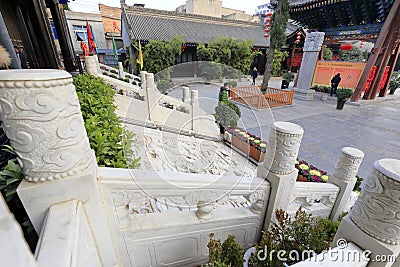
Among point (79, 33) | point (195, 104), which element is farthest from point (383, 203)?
point (79, 33)

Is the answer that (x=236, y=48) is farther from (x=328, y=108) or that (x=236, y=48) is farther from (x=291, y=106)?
(x=328, y=108)

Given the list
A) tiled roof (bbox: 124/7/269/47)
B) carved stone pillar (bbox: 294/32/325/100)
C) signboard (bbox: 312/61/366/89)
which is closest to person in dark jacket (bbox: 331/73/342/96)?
signboard (bbox: 312/61/366/89)

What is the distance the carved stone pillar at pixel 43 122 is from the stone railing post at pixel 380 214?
1.65 m

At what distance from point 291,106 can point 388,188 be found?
28.2 feet

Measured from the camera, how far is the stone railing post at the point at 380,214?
3.40ft

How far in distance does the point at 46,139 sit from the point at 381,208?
1.79m

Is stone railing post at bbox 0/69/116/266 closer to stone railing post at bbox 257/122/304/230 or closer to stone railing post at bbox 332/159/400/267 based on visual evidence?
stone railing post at bbox 257/122/304/230

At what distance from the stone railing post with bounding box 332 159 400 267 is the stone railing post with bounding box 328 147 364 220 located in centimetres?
111

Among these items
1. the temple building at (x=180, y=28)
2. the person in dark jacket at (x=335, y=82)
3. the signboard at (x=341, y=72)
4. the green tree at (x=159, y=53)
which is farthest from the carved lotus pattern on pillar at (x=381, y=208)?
the temple building at (x=180, y=28)

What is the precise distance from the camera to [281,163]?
5.35ft

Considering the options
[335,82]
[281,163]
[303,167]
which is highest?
[281,163]

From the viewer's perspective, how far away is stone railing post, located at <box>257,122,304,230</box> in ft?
5.07

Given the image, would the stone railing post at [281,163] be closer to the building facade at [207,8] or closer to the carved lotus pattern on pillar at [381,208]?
the carved lotus pattern on pillar at [381,208]

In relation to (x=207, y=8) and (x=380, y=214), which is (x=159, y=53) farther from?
(x=207, y=8)
